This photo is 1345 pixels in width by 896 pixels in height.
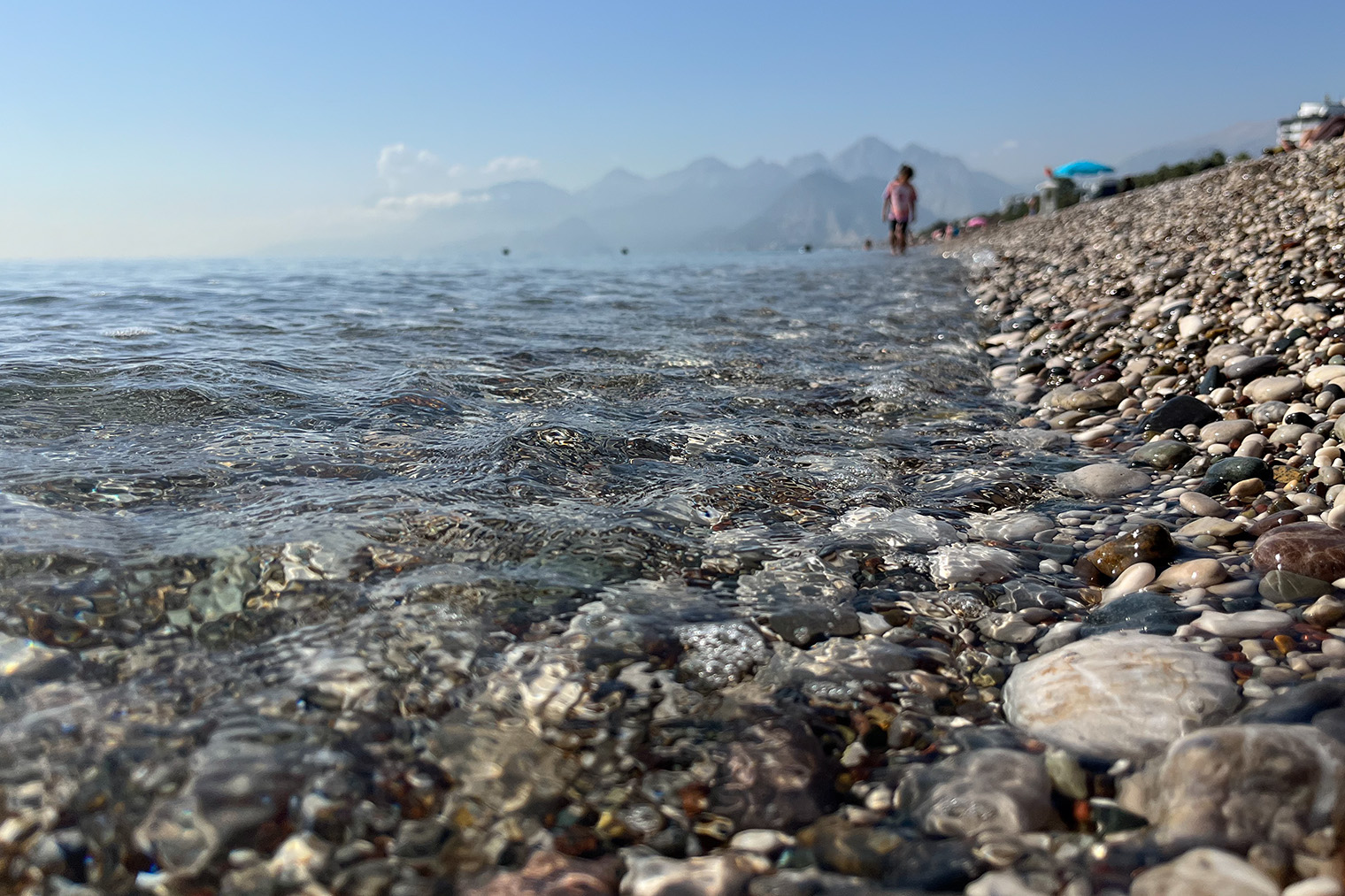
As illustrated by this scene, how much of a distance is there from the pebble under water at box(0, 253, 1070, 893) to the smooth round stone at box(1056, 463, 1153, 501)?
0.48ft

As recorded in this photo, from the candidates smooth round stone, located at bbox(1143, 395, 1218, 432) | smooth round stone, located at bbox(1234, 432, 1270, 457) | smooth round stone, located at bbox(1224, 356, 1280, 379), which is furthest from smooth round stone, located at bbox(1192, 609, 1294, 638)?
smooth round stone, located at bbox(1224, 356, 1280, 379)

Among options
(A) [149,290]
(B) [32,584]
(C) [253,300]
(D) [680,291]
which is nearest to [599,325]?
(D) [680,291]

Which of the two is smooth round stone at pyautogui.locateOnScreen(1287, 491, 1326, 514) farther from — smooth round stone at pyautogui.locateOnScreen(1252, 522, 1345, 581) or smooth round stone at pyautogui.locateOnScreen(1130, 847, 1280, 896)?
smooth round stone at pyautogui.locateOnScreen(1130, 847, 1280, 896)

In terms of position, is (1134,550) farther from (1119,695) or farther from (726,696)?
(726,696)

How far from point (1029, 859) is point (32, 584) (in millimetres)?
2750

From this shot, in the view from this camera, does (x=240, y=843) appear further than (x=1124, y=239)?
No

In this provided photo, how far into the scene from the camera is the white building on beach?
20703 millimetres

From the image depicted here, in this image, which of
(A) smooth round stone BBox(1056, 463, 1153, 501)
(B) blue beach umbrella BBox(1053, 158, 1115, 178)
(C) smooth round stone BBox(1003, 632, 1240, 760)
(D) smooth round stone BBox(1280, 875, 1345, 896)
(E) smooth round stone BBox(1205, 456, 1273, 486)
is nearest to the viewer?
(D) smooth round stone BBox(1280, 875, 1345, 896)

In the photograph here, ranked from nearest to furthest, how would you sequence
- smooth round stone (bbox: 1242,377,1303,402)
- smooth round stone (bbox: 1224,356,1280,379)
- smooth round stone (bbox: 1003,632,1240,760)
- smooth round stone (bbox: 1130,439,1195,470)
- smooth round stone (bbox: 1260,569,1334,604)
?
1. smooth round stone (bbox: 1003,632,1240,760)
2. smooth round stone (bbox: 1260,569,1334,604)
3. smooth round stone (bbox: 1130,439,1195,470)
4. smooth round stone (bbox: 1242,377,1303,402)
5. smooth round stone (bbox: 1224,356,1280,379)

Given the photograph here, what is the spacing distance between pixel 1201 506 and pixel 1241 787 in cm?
199

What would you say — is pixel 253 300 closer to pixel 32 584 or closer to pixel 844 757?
pixel 32 584

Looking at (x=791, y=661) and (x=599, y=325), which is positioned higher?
(x=599, y=325)

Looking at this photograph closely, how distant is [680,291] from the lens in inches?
502

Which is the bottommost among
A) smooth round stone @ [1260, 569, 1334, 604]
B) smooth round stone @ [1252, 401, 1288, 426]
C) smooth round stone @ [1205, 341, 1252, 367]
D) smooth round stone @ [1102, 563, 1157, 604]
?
smooth round stone @ [1102, 563, 1157, 604]
